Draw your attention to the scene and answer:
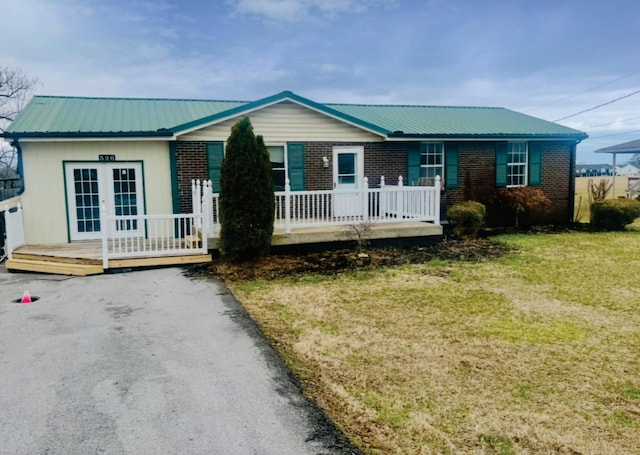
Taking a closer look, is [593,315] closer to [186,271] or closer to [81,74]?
[186,271]

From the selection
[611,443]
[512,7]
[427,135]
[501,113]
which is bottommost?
[611,443]

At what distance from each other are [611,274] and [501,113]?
11.1 meters

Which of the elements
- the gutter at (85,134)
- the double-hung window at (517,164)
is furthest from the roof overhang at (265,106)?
the double-hung window at (517,164)

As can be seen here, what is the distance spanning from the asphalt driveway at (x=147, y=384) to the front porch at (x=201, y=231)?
2.24 m

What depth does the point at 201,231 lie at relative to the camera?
10.2 m

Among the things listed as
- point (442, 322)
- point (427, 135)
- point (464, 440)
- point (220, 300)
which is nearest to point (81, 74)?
→ point (427, 135)

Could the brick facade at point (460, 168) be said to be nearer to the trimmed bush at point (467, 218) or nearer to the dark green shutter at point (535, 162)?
the dark green shutter at point (535, 162)

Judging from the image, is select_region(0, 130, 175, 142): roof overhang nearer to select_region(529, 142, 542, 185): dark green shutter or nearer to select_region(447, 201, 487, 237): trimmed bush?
select_region(447, 201, 487, 237): trimmed bush

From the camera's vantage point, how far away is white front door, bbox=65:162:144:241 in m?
11.1

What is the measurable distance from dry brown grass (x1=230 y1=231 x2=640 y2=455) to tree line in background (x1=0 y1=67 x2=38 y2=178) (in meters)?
23.9

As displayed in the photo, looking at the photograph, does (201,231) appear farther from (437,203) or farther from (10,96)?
(10,96)

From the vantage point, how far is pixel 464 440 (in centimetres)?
318

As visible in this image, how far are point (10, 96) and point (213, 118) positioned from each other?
20596 mm

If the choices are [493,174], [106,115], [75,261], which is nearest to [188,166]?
[106,115]
